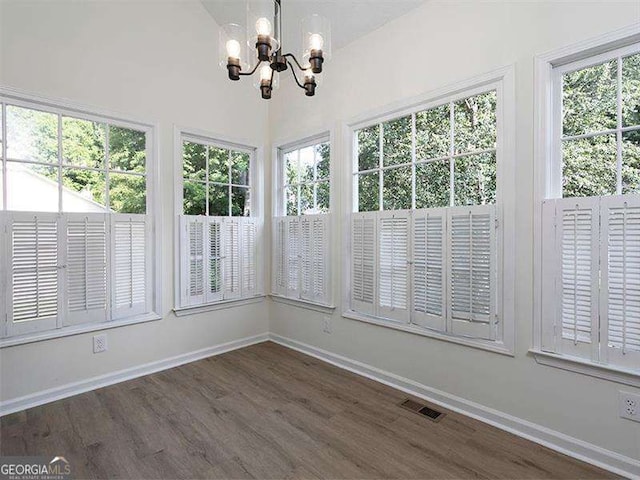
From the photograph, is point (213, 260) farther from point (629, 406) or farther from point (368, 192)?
point (629, 406)

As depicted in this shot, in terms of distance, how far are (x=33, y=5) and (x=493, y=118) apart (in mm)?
3452

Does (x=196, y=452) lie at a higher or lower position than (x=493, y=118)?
lower

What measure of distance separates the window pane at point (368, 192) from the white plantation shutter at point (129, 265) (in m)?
1.97

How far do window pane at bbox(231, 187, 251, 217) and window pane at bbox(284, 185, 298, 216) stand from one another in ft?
1.44

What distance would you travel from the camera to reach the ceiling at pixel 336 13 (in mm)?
2797

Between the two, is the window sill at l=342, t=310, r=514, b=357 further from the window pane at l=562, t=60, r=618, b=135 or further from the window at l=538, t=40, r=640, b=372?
the window pane at l=562, t=60, r=618, b=135

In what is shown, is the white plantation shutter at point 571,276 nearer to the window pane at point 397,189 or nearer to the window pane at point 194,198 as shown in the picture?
the window pane at point 397,189

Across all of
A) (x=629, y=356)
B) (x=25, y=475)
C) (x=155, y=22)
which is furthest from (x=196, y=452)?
(x=155, y=22)

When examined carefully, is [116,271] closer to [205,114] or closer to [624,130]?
[205,114]

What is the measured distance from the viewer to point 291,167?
12.8 ft

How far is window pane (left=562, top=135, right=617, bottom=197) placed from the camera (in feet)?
6.37

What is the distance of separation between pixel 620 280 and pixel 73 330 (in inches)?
145

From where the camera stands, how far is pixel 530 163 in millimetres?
2123

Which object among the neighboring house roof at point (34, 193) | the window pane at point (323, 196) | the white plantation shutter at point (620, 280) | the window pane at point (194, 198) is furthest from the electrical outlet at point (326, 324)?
the neighboring house roof at point (34, 193)
